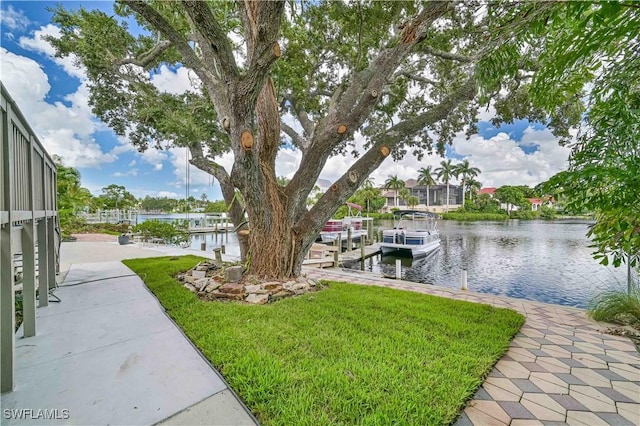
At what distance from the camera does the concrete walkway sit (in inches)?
67.3

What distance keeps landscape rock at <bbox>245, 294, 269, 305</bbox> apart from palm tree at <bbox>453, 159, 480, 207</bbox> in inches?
1862

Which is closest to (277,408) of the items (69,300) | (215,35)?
(215,35)

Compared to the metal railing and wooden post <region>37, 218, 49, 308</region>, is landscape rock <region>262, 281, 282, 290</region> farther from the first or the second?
wooden post <region>37, 218, 49, 308</region>

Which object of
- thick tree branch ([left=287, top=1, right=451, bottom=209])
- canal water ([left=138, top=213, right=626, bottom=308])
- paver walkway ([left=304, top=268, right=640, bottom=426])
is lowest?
canal water ([left=138, top=213, right=626, bottom=308])

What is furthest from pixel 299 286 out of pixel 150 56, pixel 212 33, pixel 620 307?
pixel 150 56

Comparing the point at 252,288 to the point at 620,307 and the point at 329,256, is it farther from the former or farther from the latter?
the point at 329,256

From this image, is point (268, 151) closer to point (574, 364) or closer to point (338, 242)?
point (574, 364)

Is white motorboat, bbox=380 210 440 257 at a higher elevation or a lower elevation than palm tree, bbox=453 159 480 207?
lower

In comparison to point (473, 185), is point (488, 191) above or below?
below

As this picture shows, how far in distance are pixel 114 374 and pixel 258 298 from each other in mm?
2058

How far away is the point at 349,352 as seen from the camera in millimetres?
2496

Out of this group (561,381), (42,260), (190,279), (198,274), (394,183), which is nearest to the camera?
(561,381)

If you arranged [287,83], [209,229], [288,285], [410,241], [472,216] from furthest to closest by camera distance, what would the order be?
[472,216], [209,229], [410,241], [287,83], [288,285]

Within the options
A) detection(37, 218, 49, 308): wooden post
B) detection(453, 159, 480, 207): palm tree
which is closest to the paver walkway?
detection(37, 218, 49, 308): wooden post
